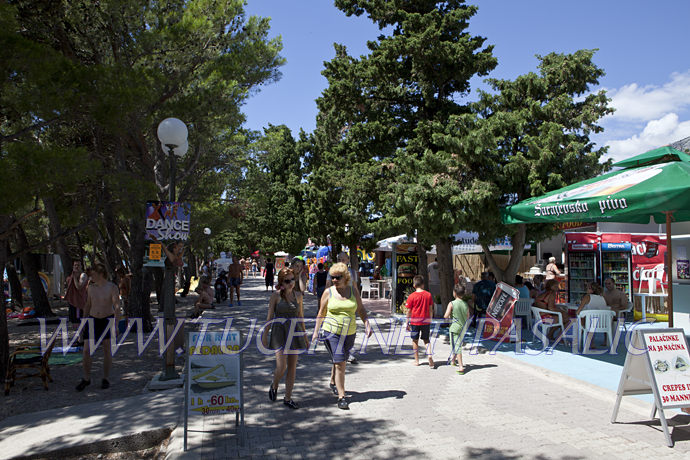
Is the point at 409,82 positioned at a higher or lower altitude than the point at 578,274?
higher

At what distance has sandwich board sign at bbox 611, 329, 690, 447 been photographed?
463 cm

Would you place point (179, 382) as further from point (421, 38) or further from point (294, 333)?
point (421, 38)

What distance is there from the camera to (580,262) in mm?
13422

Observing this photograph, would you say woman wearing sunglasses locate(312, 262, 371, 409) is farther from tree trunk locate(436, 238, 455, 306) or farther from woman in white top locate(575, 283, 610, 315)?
tree trunk locate(436, 238, 455, 306)

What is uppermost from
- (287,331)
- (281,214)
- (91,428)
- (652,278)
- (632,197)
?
(281,214)

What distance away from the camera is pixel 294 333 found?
5391mm

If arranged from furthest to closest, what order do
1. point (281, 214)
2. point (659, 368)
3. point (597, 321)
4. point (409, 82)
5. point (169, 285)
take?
point (281, 214) → point (409, 82) → point (597, 321) → point (169, 285) → point (659, 368)

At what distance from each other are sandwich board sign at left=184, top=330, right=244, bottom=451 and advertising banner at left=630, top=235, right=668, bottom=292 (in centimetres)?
1227

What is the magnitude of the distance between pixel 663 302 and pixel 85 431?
13364 millimetres

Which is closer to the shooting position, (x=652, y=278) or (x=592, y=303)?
(x=592, y=303)

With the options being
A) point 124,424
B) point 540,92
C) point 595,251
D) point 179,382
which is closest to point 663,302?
point 595,251

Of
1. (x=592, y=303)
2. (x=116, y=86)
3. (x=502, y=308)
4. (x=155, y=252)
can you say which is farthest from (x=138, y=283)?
(x=592, y=303)

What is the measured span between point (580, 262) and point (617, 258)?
3.05ft

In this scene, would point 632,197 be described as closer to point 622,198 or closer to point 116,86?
point 622,198
